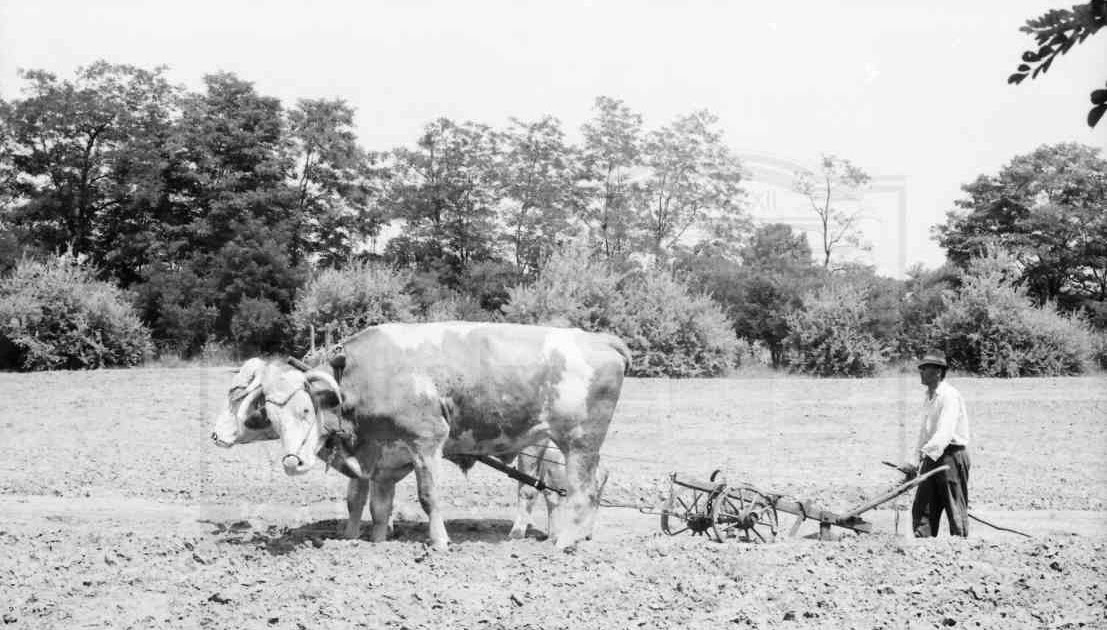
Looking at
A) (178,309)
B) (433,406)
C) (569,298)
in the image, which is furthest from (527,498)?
(178,309)

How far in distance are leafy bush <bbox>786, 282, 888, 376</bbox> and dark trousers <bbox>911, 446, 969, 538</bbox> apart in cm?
2817

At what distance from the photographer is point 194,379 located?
30547 millimetres

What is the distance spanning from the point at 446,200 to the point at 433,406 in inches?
1652

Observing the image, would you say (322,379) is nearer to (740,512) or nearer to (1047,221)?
(740,512)

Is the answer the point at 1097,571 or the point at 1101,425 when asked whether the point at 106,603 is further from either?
the point at 1101,425

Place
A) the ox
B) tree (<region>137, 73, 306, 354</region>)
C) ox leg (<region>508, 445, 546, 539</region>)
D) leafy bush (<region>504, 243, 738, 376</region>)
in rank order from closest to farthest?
the ox → ox leg (<region>508, 445, 546, 539</region>) → leafy bush (<region>504, 243, 738, 376</region>) → tree (<region>137, 73, 306, 354</region>)

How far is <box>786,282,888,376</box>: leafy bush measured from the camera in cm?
3866

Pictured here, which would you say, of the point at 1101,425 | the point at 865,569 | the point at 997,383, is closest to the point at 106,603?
the point at 865,569

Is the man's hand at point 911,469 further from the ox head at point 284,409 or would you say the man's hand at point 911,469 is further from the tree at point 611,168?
the tree at point 611,168

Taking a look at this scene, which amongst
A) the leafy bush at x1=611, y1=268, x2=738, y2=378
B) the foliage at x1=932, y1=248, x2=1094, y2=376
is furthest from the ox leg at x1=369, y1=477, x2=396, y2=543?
the foliage at x1=932, y1=248, x2=1094, y2=376

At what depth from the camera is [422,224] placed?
170 ft

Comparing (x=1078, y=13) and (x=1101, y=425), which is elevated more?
(x=1078, y=13)

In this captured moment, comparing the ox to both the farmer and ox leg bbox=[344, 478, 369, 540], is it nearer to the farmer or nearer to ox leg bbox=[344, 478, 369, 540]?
ox leg bbox=[344, 478, 369, 540]

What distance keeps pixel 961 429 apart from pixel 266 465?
1138 cm
